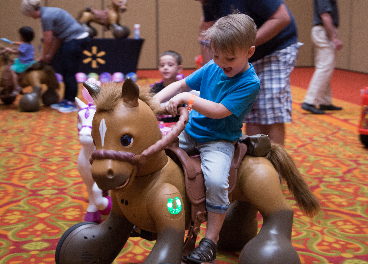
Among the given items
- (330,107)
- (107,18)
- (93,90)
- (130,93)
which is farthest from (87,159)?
(107,18)

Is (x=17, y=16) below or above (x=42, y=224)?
above

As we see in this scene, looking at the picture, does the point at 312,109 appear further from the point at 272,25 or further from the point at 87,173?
the point at 87,173

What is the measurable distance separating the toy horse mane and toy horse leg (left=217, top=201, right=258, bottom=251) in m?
0.71

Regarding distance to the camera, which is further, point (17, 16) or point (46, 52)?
point (17, 16)

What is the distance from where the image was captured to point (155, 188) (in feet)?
4.70

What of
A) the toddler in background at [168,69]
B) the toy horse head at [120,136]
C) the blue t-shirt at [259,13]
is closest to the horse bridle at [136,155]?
the toy horse head at [120,136]

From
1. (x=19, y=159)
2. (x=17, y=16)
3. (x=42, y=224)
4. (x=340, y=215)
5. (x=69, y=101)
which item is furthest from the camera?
(x=17, y=16)

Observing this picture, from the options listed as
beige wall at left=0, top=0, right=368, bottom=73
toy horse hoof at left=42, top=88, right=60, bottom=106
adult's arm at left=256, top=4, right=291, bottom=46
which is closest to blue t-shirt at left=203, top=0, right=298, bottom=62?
adult's arm at left=256, top=4, right=291, bottom=46

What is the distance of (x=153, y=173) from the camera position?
1.46 metres

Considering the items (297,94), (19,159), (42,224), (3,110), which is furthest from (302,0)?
(42,224)

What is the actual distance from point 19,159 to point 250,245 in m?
2.51

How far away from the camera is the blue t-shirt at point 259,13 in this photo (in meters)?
2.19

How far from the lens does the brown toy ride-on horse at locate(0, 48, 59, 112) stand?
5.29 metres

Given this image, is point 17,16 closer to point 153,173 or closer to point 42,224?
point 42,224
